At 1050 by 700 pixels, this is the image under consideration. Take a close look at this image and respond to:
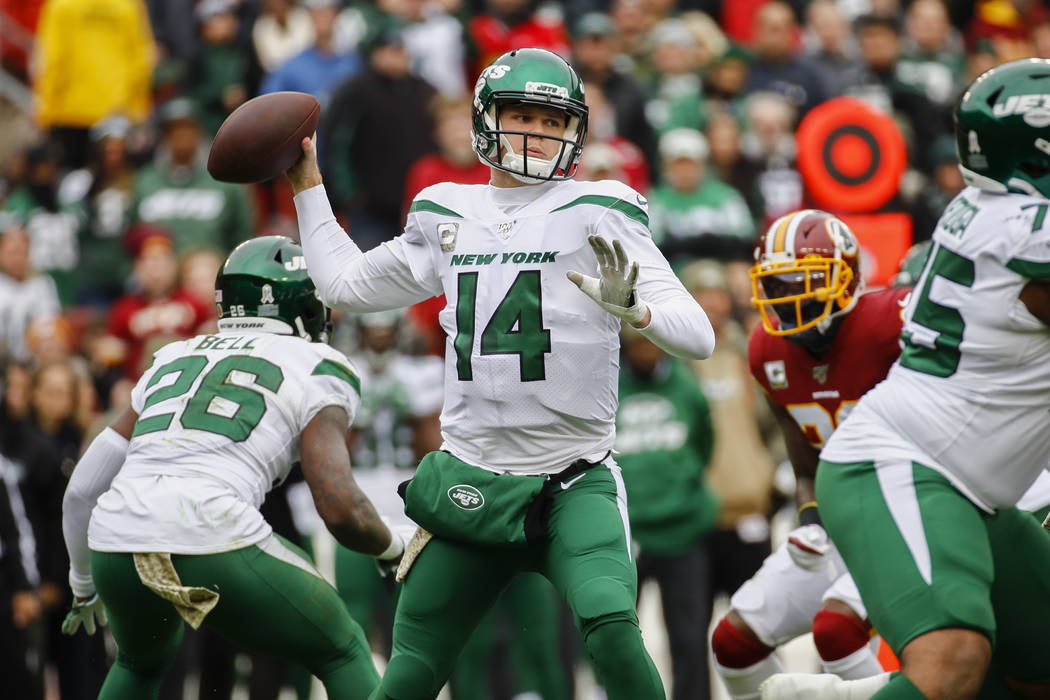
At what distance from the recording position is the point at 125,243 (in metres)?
10.3

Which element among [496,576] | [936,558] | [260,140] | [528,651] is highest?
[260,140]

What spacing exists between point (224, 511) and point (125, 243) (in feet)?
18.4

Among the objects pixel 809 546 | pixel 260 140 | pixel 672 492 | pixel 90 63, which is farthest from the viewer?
pixel 90 63

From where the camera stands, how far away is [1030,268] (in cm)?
416

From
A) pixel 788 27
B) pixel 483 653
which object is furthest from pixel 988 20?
pixel 483 653

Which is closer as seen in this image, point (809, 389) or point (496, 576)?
→ point (496, 576)

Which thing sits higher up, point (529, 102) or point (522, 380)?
point (529, 102)

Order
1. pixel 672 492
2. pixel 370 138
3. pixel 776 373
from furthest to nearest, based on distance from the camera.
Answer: pixel 370 138 → pixel 672 492 → pixel 776 373

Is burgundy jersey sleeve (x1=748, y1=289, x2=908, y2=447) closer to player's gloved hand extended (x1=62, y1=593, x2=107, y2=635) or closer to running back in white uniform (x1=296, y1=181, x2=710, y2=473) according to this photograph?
running back in white uniform (x1=296, y1=181, x2=710, y2=473)

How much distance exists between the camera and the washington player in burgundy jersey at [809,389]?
18.4 ft

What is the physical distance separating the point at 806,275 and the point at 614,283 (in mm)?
1612

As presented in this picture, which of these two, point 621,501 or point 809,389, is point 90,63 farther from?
point 621,501

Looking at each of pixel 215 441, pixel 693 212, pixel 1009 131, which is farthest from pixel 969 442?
pixel 693 212

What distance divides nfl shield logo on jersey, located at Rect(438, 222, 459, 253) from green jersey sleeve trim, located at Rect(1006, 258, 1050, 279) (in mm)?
1576
